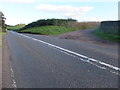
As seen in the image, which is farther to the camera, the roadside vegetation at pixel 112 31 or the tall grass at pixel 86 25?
the tall grass at pixel 86 25

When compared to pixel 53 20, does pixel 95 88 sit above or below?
below

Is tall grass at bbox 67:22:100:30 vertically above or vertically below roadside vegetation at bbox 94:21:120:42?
above

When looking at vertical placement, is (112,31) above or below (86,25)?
below

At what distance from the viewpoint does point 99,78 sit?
499 centimetres

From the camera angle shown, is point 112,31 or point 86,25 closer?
point 112,31

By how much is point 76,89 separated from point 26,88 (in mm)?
1117

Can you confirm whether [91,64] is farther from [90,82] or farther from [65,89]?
[65,89]

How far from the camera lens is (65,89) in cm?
424

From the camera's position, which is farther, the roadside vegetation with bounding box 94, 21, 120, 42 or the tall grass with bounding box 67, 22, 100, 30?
the tall grass with bounding box 67, 22, 100, 30

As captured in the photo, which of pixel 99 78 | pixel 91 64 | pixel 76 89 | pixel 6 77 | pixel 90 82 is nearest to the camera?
pixel 76 89

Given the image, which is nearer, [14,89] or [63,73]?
[14,89]

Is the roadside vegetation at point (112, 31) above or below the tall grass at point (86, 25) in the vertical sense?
below

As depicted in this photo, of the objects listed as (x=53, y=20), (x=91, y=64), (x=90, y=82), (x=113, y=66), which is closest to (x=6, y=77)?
(x=90, y=82)

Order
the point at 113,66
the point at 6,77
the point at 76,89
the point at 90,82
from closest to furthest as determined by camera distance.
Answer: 1. the point at 76,89
2. the point at 90,82
3. the point at 6,77
4. the point at 113,66
